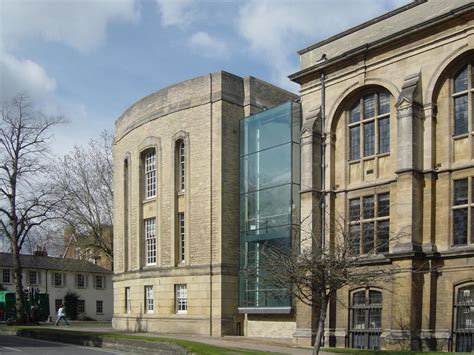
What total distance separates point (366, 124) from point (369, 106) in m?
0.74

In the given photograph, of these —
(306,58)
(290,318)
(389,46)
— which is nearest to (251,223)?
(290,318)

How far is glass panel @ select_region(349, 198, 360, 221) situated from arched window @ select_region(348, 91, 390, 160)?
176cm

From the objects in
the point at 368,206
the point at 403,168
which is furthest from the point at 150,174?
the point at 403,168

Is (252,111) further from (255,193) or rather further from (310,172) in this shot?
(310,172)

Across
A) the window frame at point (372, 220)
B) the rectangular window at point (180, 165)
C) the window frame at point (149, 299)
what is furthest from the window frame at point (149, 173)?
the window frame at point (372, 220)

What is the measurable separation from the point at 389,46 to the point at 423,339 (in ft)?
36.0

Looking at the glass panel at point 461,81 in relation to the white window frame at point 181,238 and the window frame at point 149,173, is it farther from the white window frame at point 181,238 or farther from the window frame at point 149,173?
the window frame at point 149,173

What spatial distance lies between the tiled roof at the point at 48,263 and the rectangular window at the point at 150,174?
26.8 metres

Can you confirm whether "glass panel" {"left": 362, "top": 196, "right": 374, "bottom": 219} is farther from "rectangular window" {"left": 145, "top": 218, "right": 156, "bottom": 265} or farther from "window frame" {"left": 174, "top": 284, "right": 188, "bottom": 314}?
"rectangular window" {"left": 145, "top": 218, "right": 156, "bottom": 265}

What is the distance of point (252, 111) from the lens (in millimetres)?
33812

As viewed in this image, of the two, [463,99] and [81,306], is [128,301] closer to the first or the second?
[463,99]

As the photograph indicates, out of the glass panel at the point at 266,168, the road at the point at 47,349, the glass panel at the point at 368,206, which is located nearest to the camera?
the road at the point at 47,349

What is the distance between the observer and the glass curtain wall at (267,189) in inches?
1154

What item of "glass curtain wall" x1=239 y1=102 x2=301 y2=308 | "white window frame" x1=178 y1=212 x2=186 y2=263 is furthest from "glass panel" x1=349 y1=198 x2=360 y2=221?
"white window frame" x1=178 y1=212 x2=186 y2=263
